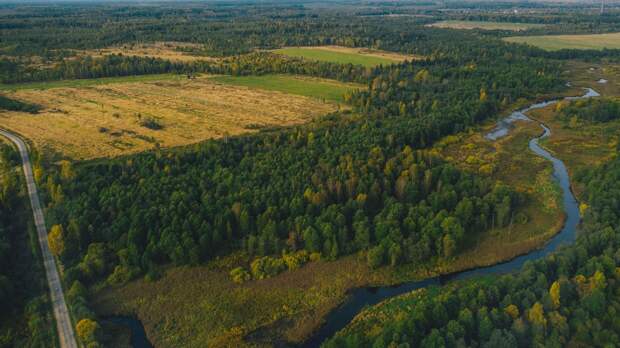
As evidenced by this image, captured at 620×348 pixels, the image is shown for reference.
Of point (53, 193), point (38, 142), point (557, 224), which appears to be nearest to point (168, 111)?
point (38, 142)

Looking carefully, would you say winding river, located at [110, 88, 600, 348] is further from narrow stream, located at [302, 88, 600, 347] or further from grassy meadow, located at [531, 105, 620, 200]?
grassy meadow, located at [531, 105, 620, 200]

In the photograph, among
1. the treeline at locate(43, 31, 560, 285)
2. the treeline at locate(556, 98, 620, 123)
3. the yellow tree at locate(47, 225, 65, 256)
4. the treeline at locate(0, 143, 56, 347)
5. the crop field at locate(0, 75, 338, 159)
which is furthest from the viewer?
the treeline at locate(556, 98, 620, 123)

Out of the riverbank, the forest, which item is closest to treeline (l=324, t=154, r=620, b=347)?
the forest

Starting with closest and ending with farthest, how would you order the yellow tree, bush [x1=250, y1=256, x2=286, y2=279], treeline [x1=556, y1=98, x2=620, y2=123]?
bush [x1=250, y1=256, x2=286, y2=279]
the yellow tree
treeline [x1=556, y1=98, x2=620, y2=123]

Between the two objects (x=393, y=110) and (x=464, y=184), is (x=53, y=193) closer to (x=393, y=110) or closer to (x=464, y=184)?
(x=464, y=184)

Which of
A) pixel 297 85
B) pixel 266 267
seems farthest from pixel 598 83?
pixel 266 267

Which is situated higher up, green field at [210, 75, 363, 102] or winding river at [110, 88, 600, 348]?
green field at [210, 75, 363, 102]
